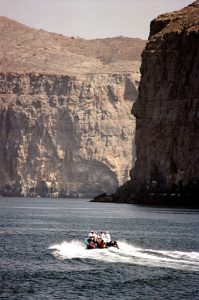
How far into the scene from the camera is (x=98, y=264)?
64500mm

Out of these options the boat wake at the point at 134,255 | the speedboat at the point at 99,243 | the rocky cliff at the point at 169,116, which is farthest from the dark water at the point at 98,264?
the rocky cliff at the point at 169,116

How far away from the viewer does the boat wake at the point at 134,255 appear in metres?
64.5

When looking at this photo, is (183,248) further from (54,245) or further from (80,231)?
(80,231)

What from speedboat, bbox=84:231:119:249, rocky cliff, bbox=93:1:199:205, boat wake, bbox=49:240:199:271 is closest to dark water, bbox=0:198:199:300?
boat wake, bbox=49:240:199:271

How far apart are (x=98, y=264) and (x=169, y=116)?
9824 cm

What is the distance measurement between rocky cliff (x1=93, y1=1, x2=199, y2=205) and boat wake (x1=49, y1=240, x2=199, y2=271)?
76073mm

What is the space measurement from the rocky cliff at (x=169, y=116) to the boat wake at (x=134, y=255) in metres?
76.1

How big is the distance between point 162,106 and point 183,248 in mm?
90286

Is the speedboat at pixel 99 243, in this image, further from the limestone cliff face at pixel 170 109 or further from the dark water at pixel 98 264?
the limestone cliff face at pixel 170 109

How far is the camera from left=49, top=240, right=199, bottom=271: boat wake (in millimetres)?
64506

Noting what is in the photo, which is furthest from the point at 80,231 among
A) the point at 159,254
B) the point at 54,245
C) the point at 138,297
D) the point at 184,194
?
the point at 184,194

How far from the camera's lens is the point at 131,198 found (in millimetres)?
167625

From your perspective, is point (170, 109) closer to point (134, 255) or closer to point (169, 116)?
point (169, 116)

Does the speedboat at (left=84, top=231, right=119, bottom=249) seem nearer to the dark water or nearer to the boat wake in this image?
the boat wake
